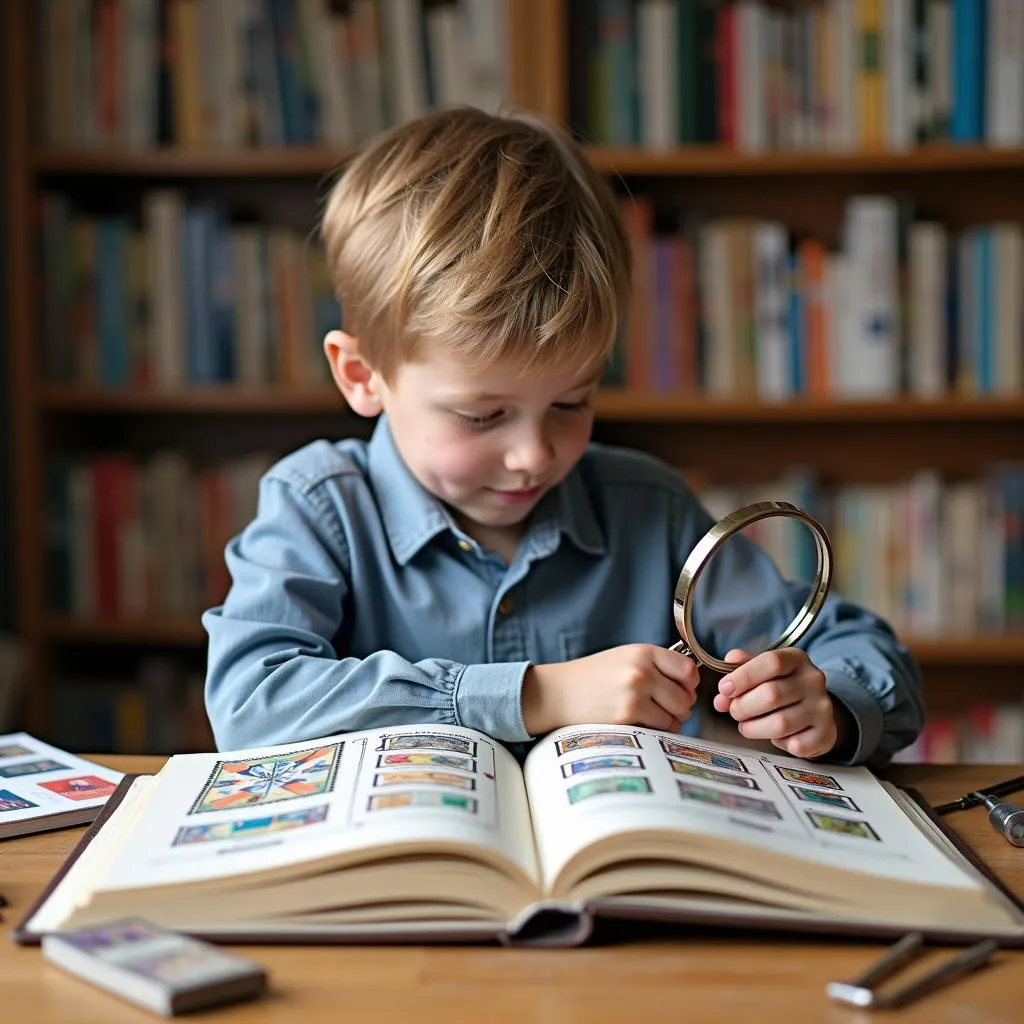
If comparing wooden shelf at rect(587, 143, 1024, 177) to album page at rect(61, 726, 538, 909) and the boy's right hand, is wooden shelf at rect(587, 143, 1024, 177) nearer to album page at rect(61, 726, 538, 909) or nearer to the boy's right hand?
the boy's right hand

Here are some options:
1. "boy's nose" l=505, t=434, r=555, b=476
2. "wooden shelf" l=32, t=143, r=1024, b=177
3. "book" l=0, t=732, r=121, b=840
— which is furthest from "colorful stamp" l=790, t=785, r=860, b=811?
"wooden shelf" l=32, t=143, r=1024, b=177

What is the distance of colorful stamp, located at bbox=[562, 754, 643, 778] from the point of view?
33.0 inches

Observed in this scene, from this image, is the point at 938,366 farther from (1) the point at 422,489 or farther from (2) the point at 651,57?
(1) the point at 422,489

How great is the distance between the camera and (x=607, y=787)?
0.80 metres

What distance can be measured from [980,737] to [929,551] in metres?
0.36

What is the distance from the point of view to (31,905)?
2.48 ft

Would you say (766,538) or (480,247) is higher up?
(480,247)

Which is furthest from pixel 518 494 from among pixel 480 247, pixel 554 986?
pixel 554 986

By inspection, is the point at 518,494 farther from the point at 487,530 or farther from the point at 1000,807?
the point at 1000,807

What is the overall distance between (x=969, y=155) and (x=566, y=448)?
1.43 metres

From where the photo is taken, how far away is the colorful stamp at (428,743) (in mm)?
884

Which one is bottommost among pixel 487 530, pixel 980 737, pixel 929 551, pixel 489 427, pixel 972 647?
pixel 980 737

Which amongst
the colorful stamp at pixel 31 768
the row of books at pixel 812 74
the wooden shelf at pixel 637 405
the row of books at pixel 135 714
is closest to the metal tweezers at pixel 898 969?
the colorful stamp at pixel 31 768

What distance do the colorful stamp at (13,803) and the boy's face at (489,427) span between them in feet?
1.39
